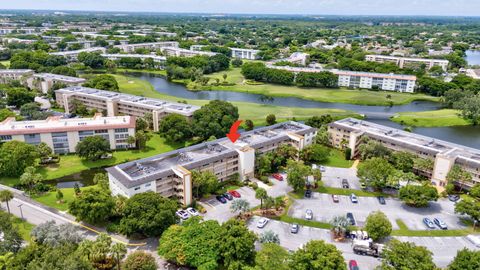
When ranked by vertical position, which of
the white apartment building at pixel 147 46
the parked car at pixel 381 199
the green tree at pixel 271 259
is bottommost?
the parked car at pixel 381 199

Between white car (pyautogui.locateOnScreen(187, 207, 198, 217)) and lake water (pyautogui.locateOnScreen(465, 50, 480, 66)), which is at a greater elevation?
lake water (pyautogui.locateOnScreen(465, 50, 480, 66))

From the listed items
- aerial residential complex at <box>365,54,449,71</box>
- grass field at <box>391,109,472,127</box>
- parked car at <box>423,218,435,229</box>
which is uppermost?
aerial residential complex at <box>365,54,449,71</box>

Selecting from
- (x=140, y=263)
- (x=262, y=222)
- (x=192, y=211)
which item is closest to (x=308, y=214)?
(x=262, y=222)

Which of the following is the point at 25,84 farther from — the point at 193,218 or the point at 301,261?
the point at 301,261

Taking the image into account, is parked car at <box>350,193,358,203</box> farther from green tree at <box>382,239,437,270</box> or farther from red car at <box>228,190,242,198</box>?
red car at <box>228,190,242,198</box>

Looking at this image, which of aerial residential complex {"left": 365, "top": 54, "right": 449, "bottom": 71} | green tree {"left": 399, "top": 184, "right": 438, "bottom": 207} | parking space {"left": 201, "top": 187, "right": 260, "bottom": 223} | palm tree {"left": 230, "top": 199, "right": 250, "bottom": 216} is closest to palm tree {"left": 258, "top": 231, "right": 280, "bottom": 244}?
palm tree {"left": 230, "top": 199, "right": 250, "bottom": 216}

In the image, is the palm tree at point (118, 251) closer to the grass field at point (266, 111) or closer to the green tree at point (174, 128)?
the green tree at point (174, 128)

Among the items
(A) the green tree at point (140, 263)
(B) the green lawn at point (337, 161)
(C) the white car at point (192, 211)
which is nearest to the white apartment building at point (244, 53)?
(B) the green lawn at point (337, 161)
